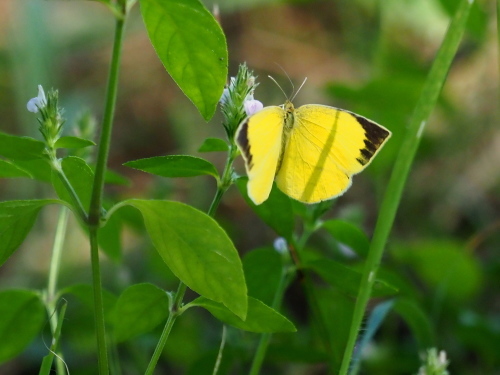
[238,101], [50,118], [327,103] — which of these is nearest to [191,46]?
[238,101]

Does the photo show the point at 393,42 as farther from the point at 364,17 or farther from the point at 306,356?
the point at 306,356

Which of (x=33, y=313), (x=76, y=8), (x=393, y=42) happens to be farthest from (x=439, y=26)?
(x=33, y=313)

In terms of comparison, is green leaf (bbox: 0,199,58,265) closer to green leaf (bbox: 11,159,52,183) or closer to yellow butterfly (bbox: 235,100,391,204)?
green leaf (bbox: 11,159,52,183)

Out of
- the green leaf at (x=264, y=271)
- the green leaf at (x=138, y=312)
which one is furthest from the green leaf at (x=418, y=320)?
the green leaf at (x=138, y=312)

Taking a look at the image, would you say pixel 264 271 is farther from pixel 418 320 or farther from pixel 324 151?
pixel 418 320

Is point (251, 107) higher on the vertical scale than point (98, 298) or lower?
higher

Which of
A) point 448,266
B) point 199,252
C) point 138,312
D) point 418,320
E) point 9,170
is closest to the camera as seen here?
point 199,252

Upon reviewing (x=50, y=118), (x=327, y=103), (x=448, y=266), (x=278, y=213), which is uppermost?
(x=327, y=103)
